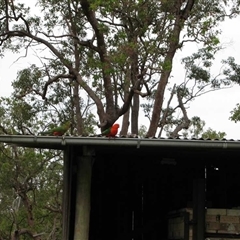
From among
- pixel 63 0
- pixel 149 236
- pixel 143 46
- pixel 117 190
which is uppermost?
pixel 63 0

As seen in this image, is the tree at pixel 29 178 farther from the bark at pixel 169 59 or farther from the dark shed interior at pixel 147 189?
the dark shed interior at pixel 147 189

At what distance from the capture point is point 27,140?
8641 mm

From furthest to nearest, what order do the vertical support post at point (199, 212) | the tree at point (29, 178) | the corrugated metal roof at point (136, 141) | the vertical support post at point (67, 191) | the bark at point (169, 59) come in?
the tree at point (29, 178), the bark at point (169, 59), the vertical support post at point (67, 191), the vertical support post at point (199, 212), the corrugated metal roof at point (136, 141)

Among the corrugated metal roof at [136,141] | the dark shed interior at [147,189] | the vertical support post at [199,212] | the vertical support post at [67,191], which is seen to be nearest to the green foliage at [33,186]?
the dark shed interior at [147,189]

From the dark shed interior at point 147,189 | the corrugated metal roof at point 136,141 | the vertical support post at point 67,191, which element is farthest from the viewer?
the dark shed interior at point 147,189

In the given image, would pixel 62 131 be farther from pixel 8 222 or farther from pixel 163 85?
pixel 8 222

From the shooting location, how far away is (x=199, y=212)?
9234 millimetres

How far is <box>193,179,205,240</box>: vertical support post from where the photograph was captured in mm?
9188

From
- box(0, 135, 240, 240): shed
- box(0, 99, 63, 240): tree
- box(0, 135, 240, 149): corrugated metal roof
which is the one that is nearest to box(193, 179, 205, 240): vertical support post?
box(0, 135, 240, 149): corrugated metal roof

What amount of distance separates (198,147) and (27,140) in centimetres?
211

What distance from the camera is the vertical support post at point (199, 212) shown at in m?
9.19

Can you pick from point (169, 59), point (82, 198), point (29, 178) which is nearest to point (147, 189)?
point (82, 198)

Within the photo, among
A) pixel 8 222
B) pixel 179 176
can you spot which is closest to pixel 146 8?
pixel 179 176

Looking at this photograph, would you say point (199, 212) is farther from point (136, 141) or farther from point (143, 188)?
point (143, 188)
